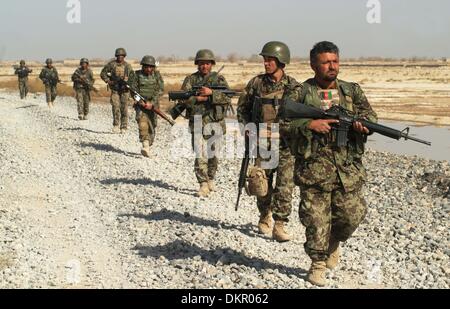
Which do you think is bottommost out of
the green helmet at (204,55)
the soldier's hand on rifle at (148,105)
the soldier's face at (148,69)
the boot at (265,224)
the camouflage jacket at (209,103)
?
the boot at (265,224)

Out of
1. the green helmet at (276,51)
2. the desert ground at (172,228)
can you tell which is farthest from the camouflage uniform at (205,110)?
the green helmet at (276,51)

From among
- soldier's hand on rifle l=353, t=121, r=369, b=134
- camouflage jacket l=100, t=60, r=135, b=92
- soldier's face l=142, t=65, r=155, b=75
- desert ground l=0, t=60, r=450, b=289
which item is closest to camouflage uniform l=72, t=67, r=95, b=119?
camouflage jacket l=100, t=60, r=135, b=92

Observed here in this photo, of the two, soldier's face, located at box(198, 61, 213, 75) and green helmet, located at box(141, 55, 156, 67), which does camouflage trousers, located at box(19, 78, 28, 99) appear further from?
soldier's face, located at box(198, 61, 213, 75)

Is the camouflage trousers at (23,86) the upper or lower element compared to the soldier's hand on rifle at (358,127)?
lower

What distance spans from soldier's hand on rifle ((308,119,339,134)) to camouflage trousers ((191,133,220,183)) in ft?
12.6

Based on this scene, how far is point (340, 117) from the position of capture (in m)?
4.94

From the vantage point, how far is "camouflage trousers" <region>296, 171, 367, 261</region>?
511 cm

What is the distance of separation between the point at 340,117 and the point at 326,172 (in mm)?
460

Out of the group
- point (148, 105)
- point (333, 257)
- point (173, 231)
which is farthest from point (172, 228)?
point (148, 105)

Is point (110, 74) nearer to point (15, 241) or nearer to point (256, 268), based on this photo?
point (15, 241)

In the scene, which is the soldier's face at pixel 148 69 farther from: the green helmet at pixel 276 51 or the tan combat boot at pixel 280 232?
the tan combat boot at pixel 280 232

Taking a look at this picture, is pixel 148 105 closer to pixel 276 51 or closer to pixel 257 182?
pixel 276 51

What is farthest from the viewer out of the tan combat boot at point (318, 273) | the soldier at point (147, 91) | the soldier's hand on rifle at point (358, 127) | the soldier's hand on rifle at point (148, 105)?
the soldier at point (147, 91)

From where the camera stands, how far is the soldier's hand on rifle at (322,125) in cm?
495
